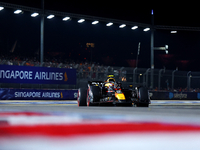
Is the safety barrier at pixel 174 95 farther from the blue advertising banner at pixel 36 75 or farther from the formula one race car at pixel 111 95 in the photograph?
the formula one race car at pixel 111 95

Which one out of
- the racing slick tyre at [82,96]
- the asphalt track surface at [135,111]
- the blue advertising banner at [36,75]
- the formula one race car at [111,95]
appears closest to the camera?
the asphalt track surface at [135,111]

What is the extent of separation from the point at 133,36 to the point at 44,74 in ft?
108

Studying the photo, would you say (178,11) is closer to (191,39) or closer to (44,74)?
(191,39)


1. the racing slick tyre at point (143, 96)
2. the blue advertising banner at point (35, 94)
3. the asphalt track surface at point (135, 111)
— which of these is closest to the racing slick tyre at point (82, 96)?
the asphalt track surface at point (135, 111)

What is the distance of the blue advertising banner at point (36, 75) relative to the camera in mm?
20170

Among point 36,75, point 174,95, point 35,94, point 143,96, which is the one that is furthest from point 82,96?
point 174,95

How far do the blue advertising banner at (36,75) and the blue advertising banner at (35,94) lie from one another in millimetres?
715

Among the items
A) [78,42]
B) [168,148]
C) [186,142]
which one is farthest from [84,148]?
[78,42]

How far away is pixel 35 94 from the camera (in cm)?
2053

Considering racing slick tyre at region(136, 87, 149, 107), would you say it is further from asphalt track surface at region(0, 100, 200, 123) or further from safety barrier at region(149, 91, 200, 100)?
safety barrier at region(149, 91, 200, 100)

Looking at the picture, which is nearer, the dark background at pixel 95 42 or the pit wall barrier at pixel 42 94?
the pit wall barrier at pixel 42 94

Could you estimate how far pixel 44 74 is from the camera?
2122cm

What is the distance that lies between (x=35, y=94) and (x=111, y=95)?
1008cm

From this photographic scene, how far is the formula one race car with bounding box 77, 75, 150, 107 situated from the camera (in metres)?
11.0
